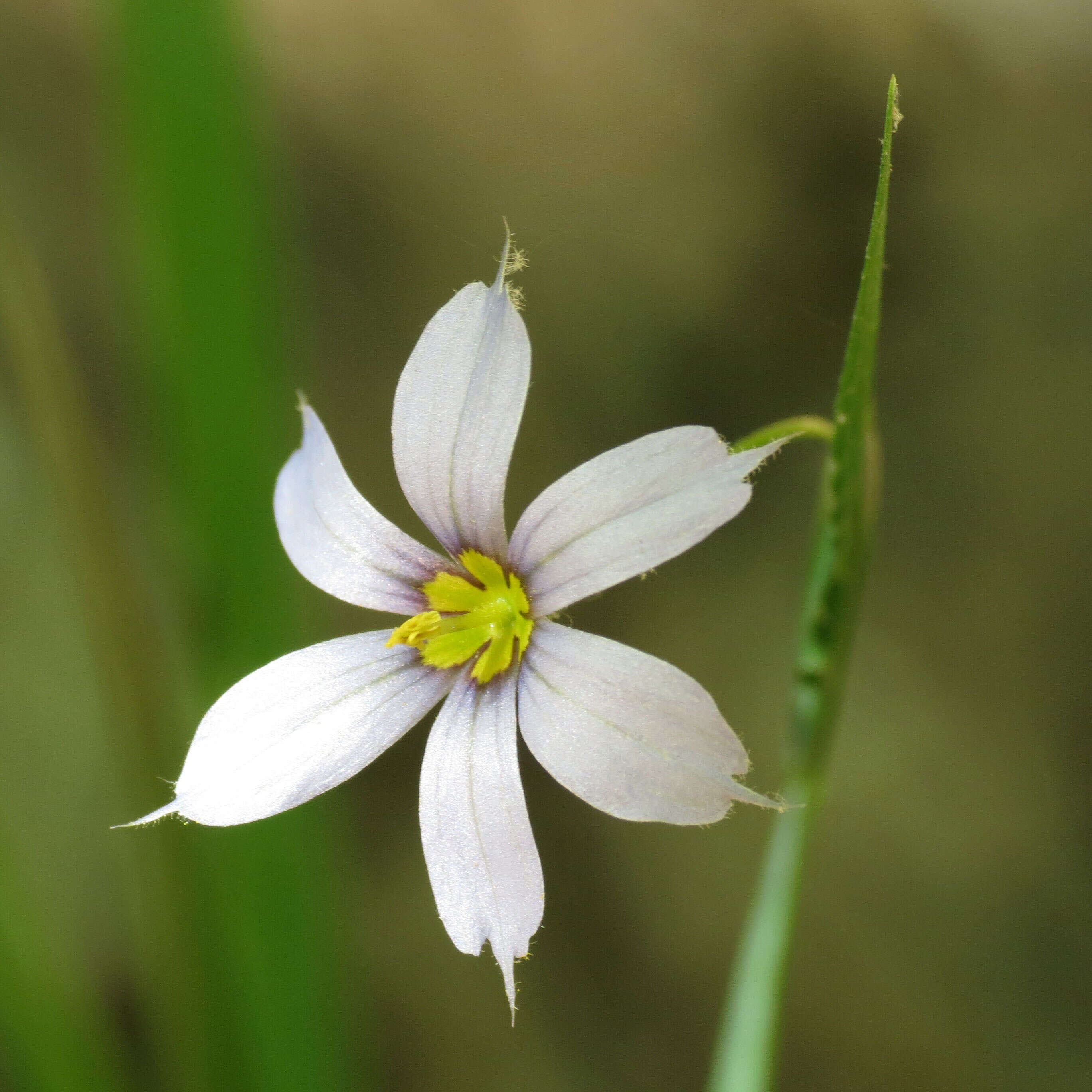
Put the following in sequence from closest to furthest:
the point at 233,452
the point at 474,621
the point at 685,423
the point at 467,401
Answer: the point at 467,401
the point at 474,621
the point at 233,452
the point at 685,423

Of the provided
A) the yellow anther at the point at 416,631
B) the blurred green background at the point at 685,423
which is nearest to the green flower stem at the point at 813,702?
the yellow anther at the point at 416,631

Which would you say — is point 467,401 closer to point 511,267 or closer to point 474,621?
point 511,267

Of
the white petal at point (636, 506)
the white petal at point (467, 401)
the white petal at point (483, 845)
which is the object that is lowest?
the white petal at point (483, 845)

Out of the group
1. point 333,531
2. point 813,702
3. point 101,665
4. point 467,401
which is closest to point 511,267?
point 467,401

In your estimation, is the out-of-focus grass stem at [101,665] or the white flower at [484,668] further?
the out-of-focus grass stem at [101,665]

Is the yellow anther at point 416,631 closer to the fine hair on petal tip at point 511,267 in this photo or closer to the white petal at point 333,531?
the white petal at point 333,531

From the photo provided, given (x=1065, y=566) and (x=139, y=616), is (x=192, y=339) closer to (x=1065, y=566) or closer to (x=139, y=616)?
(x=139, y=616)
